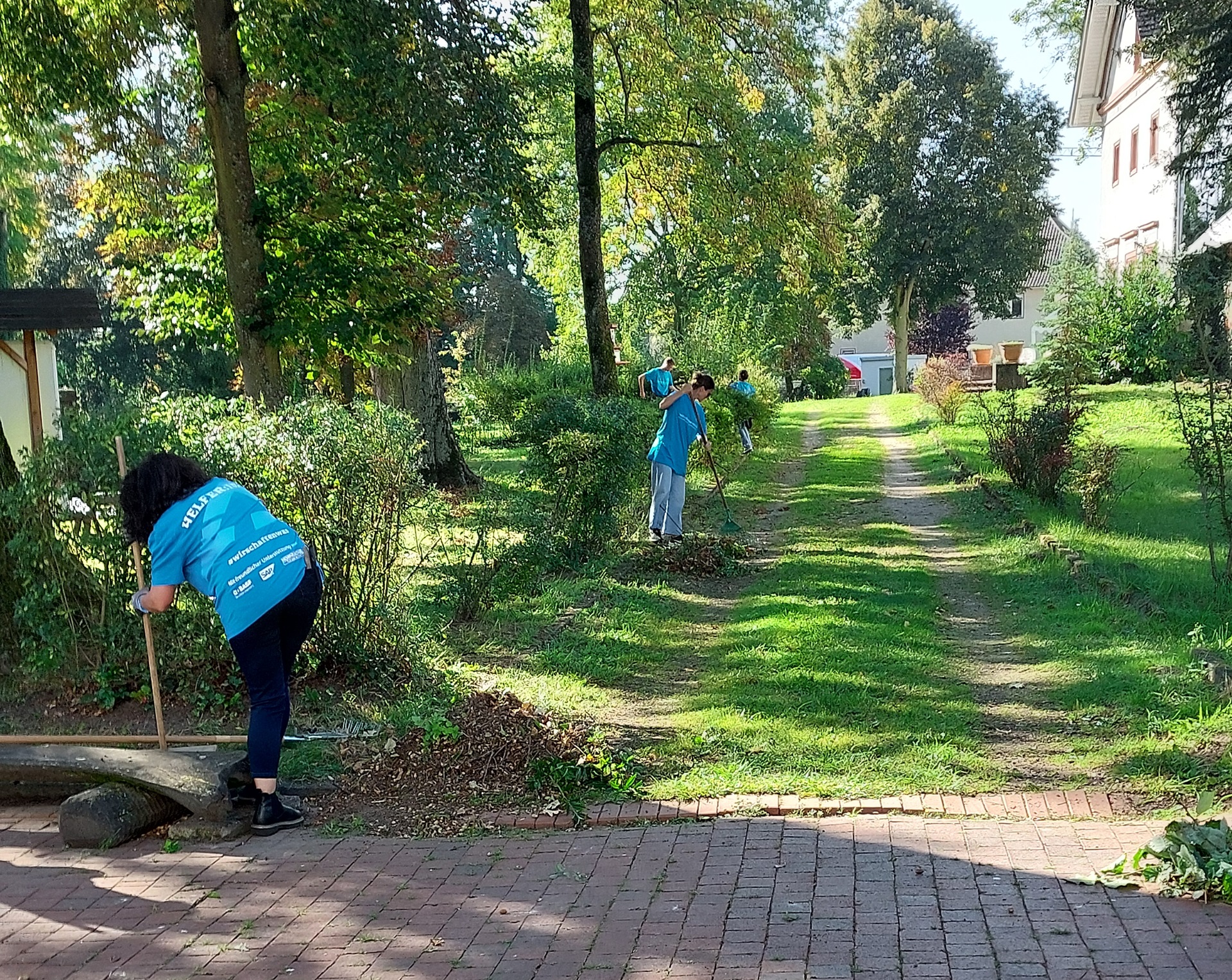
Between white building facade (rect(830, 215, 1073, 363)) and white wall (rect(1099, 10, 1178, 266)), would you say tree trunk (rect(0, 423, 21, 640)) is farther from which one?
white building facade (rect(830, 215, 1073, 363))

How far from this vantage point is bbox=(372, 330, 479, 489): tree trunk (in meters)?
18.8

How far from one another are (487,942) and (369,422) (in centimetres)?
399

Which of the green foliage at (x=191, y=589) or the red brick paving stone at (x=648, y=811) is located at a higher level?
the green foliage at (x=191, y=589)

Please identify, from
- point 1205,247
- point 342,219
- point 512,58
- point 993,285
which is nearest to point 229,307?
point 342,219

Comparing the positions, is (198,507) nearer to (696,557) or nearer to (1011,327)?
(696,557)

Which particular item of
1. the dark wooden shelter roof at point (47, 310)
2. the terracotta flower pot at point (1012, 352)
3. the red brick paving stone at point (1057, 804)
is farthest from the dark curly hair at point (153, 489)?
the terracotta flower pot at point (1012, 352)

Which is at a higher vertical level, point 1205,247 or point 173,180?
point 173,180

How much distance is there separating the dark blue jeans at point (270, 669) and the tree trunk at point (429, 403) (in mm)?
13089

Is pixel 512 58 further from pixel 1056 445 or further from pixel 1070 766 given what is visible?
pixel 1070 766

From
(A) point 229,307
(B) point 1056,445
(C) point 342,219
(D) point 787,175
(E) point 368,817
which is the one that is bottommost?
(E) point 368,817

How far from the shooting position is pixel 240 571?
534cm

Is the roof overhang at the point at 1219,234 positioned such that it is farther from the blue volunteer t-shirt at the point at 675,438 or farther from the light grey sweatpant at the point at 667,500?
the light grey sweatpant at the point at 667,500

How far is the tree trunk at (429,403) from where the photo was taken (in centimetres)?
1881

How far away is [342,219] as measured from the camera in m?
11.5
